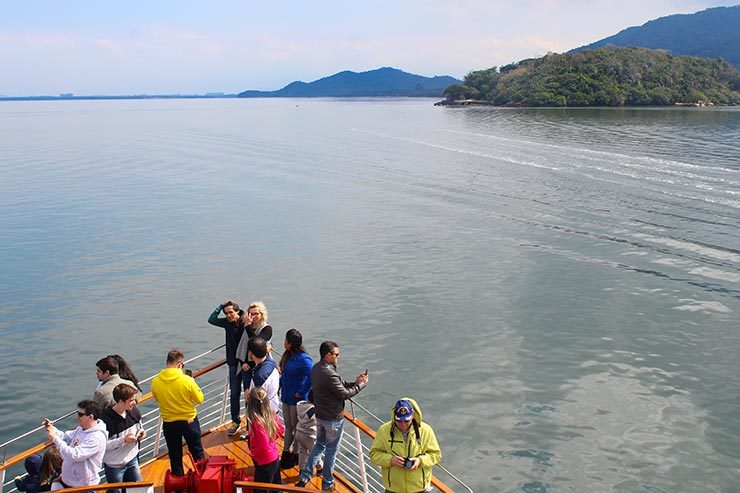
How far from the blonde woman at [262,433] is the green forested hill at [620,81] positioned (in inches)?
5996

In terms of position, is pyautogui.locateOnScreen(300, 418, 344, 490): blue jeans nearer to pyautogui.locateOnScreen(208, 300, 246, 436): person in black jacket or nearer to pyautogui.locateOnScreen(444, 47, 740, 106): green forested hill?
pyautogui.locateOnScreen(208, 300, 246, 436): person in black jacket

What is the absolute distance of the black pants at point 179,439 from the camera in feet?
24.7

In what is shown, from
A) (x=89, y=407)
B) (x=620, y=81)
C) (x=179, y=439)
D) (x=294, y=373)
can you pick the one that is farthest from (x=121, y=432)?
(x=620, y=81)

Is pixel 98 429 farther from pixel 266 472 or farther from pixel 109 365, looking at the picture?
pixel 266 472

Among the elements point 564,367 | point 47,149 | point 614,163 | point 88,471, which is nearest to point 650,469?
point 564,367

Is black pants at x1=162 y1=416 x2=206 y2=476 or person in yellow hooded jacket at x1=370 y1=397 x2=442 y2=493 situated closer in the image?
person in yellow hooded jacket at x1=370 y1=397 x2=442 y2=493

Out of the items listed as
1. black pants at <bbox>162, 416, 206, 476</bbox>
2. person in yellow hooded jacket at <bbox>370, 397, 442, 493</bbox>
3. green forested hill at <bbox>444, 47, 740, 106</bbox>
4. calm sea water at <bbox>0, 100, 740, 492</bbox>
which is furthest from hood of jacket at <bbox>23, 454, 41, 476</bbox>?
green forested hill at <bbox>444, 47, 740, 106</bbox>

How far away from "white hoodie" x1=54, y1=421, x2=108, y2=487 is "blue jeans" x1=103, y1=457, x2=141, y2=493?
1.02ft

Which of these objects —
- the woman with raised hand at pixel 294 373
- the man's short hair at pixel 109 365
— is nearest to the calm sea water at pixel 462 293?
the woman with raised hand at pixel 294 373

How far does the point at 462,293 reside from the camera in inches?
858

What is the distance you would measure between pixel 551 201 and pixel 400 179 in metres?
13.0

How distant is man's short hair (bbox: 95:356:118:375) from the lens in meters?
7.40

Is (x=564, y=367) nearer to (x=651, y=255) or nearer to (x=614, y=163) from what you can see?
(x=651, y=255)

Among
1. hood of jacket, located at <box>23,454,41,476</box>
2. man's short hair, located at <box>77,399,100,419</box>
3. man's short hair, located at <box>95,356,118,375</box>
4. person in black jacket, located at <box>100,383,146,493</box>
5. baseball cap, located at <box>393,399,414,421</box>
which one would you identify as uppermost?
baseball cap, located at <box>393,399,414,421</box>
